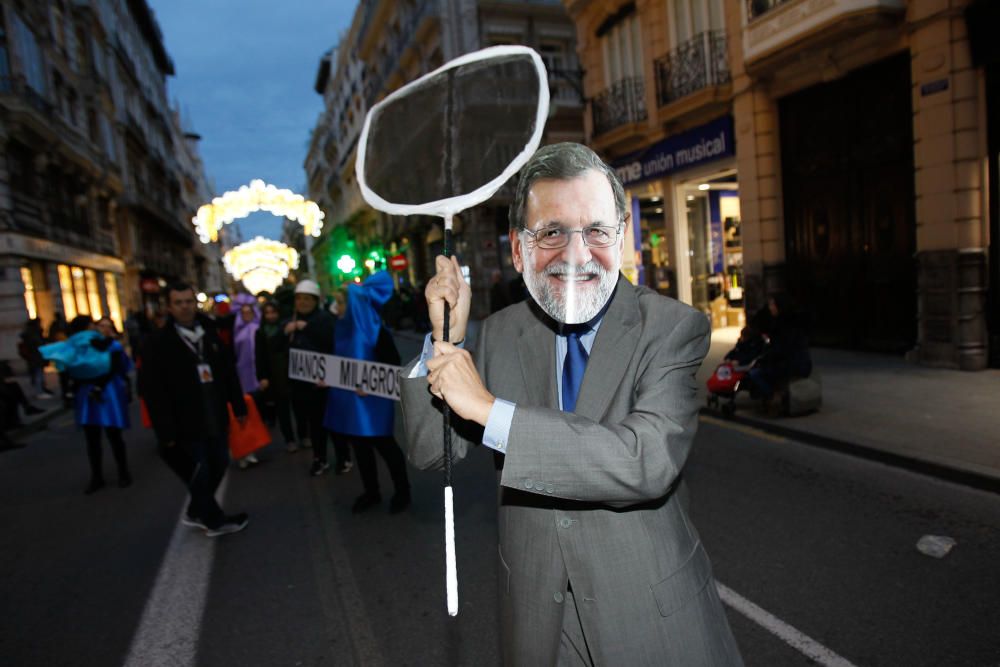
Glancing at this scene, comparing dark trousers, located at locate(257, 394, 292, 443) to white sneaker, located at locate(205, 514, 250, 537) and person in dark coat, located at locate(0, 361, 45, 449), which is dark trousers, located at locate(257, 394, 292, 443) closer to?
white sneaker, located at locate(205, 514, 250, 537)

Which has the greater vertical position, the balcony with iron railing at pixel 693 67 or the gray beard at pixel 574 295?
the balcony with iron railing at pixel 693 67

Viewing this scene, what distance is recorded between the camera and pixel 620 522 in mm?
1481

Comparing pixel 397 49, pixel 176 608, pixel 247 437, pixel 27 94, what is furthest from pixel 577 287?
pixel 397 49

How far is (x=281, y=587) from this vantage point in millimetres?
3875

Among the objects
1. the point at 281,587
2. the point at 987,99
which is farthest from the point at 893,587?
the point at 987,99

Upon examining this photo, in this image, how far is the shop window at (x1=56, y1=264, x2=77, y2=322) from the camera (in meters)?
21.5

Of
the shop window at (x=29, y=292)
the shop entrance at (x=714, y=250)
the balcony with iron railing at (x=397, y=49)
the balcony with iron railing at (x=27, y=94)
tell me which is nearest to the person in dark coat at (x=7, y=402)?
the shop window at (x=29, y=292)

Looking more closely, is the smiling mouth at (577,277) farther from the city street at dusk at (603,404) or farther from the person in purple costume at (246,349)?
the person in purple costume at (246,349)

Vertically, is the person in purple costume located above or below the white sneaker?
above

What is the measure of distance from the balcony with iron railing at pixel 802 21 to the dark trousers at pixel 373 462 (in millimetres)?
8915

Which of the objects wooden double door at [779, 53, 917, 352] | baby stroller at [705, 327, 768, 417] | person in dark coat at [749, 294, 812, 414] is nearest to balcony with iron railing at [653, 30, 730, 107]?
wooden double door at [779, 53, 917, 352]

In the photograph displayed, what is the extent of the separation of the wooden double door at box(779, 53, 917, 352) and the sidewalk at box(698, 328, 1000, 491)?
1396 mm

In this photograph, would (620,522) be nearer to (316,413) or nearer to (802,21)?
(316,413)

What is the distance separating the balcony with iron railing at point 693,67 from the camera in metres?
12.4
